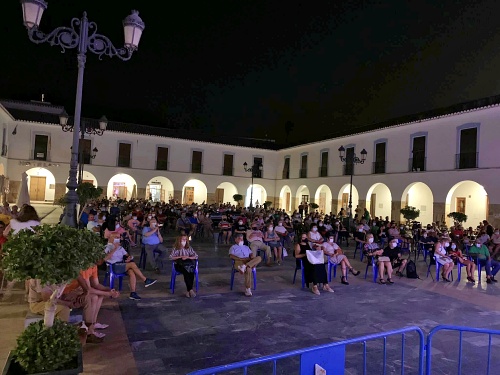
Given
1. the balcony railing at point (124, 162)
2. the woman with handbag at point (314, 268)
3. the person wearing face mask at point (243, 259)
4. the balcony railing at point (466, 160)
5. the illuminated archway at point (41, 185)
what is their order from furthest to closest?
the balcony railing at point (124, 162), the illuminated archway at point (41, 185), the balcony railing at point (466, 160), the woman with handbag at point (314, 268), the person wearing face mask at point (243, 259)

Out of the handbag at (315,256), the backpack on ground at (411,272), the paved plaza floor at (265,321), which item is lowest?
the paved plaza floor at (265,321)

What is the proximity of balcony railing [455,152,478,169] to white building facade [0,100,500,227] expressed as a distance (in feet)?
0.17

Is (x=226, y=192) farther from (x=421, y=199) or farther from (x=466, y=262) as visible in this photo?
(x=466, y=262)

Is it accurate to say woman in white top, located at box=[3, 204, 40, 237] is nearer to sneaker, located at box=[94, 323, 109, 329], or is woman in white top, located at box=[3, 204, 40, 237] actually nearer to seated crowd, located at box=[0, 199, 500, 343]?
seated crowd, located at box=[0, 199, 500, 343]

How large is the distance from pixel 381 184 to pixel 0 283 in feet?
72.8

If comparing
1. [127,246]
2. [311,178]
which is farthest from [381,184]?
[127,246]

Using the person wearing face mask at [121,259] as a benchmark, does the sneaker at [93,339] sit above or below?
below

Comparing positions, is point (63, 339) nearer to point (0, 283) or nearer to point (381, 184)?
point (0, 283)

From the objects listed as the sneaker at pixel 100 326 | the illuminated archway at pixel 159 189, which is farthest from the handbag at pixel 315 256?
the illuminated archway at pixel 159 189

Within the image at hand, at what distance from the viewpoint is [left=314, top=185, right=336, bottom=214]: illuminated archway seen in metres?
28.2

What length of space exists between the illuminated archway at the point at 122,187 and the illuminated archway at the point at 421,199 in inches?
784

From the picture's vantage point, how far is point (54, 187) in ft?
88.0

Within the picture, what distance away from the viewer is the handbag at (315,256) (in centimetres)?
723

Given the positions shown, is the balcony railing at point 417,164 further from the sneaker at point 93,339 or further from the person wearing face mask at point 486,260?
the sneaker at point 93,339
